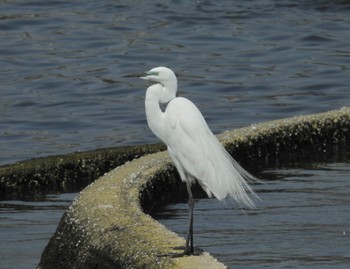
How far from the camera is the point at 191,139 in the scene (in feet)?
16.4

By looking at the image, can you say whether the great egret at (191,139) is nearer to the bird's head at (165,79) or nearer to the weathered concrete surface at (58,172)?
the bird's head at (165,79)

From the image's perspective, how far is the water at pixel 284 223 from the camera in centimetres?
522

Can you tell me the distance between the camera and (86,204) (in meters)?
5.34

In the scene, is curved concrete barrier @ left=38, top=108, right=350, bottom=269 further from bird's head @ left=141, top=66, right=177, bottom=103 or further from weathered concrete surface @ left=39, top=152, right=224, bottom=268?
bird's head @ left=141, top=66, right=177, bottom=103

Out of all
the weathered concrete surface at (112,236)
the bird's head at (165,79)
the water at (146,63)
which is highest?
the bird's head at (165,79)

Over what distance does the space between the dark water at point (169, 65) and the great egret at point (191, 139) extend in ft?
1.26

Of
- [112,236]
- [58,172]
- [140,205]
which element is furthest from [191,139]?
[58,172]

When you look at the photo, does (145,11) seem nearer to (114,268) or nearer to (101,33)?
(101,33)

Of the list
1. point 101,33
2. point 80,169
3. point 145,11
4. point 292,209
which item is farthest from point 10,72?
point 292,209

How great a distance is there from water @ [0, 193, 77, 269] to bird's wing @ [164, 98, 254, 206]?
3.18 feet

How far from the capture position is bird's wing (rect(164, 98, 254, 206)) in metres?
4.97

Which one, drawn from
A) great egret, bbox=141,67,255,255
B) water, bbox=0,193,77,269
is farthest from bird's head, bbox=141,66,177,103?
water, bbox=0,193,77,269

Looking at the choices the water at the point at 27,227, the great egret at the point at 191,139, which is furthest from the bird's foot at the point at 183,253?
the water at the point at 27,227

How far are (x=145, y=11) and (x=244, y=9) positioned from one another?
132 centimetres
